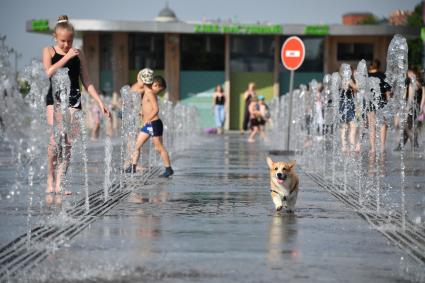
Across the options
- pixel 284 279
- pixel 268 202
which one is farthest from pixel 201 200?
pixel 284 279

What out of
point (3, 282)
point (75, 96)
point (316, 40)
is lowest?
point (3, 282)

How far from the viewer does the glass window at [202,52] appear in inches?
1957

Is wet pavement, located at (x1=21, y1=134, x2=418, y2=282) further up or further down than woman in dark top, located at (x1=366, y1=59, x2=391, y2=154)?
further down

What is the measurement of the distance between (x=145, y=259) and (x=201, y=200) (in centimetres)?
412

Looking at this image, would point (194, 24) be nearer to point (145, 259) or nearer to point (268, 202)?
point (268, 202)

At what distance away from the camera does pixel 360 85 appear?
728 inches

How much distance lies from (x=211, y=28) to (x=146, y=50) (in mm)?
3769

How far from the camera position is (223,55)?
50.2m

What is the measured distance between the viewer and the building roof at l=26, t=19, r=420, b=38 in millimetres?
46719

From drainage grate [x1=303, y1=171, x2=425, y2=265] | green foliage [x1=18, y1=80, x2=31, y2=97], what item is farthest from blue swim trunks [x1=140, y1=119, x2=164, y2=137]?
drainage grate [x1=303, y1=171, x2=425, y2=265]

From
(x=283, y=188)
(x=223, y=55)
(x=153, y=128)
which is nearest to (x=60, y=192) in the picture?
(x=283, y=188)

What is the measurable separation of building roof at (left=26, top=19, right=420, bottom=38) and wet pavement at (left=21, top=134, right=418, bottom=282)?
118 feet

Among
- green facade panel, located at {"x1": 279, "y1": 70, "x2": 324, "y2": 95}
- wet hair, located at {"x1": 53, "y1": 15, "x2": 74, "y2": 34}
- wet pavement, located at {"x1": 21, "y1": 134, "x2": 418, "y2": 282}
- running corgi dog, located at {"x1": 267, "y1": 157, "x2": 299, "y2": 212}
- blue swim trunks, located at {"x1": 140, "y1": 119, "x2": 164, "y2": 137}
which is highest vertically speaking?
green facade panel, located at {"x1": 279, "y1": 70, "x2": 324, "y2": 95}

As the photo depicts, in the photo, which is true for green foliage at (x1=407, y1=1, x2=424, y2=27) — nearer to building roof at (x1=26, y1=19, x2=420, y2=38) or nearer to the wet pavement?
building roof at (x1=26, y1=19, x2=420, y2=38)
